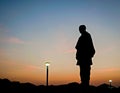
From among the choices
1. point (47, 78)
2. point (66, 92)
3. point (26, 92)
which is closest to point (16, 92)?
point (26, 92)

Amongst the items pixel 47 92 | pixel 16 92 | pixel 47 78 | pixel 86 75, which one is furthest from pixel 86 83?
pixel 47 78

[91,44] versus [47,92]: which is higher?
[91,44]

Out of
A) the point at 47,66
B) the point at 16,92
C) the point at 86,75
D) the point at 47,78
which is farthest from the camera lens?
the point at 47,66

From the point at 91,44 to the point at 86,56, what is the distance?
0.61 meters

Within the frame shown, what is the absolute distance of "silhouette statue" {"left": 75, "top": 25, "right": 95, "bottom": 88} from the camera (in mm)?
9773

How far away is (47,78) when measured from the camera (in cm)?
2170

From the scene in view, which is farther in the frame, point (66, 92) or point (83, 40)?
point (66, 92)

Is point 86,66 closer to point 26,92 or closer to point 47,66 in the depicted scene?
point 26,92

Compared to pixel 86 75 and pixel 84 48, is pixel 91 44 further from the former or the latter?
pixel 86 75

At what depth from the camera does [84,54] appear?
1002 cm

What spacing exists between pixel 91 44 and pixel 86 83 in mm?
1759

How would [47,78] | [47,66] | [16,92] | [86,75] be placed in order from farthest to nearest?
[47,66] → [47,78] → [16,92] → [86,75]

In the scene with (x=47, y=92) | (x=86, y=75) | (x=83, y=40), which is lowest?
(x=47, y=92)

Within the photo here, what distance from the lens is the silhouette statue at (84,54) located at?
9.77 m
